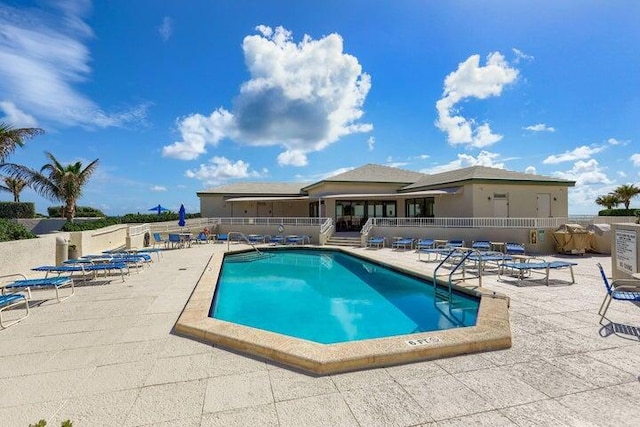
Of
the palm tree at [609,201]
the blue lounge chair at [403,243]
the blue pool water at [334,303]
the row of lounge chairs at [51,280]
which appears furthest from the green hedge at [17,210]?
the palm tree at [609,201]

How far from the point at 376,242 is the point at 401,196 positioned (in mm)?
5555

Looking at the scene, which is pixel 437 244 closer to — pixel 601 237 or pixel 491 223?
pixel 491 223

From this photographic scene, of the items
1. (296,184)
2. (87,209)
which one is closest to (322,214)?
(296,184)

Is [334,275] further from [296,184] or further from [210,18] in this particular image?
[296,184]

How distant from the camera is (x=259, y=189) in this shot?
111 feet

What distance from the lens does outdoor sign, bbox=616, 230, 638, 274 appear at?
856 cm

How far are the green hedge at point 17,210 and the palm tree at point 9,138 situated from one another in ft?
61.2

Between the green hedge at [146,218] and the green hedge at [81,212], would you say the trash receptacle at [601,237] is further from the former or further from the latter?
the green hedge at [81,212]

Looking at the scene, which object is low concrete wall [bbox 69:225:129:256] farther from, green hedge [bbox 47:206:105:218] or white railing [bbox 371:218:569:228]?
green hedge [bbox 47:206:105:218]

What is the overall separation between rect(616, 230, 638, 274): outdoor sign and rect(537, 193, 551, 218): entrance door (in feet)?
48.8

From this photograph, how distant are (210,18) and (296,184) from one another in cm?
2514

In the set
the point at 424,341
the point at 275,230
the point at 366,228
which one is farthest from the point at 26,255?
the point at 366,228

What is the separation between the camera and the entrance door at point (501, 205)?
21531 millimetres

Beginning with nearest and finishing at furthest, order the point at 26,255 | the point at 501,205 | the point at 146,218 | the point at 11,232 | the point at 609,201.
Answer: the point at 26,255 → the point at 11,232 → the point at 501,205 → the point at 146,218 → the point at 609,201
